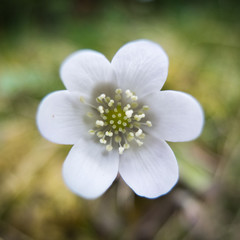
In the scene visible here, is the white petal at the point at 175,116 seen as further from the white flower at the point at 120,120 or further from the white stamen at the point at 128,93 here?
the white stamen at the point at 128,93

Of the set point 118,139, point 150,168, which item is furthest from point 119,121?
point 150,168

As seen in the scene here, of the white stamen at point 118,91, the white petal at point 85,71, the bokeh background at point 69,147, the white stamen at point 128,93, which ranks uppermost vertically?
the white petal at point 85,71

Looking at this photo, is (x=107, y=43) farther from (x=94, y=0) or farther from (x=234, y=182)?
(x=234, y=182)

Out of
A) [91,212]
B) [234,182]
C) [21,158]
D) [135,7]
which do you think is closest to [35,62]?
[21,158]

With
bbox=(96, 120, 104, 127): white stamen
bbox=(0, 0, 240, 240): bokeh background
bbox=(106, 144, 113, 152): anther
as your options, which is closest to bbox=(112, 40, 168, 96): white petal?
bbox=(96, 120, 104, 127): white stamen

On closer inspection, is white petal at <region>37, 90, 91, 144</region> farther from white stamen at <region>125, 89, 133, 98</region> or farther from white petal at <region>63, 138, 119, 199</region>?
white stamen at <region>125, 89, 133, 98</region>

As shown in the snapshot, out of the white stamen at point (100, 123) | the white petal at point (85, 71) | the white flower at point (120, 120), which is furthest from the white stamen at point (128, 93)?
the white stamen at point (100, 123)

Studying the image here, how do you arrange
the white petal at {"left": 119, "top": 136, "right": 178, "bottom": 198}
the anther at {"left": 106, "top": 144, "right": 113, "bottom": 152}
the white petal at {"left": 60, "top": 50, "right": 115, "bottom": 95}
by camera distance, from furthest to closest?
1. the anther at {"left": 106, "top": 144, "right": 113, "bottom": 152}
2. the white petal at {"left": 119, "top": 136, "right": 178, "bottom": 198}
3. the white petal at {"left": 60, "top": 50, "right": 115, "bottom": 95}
